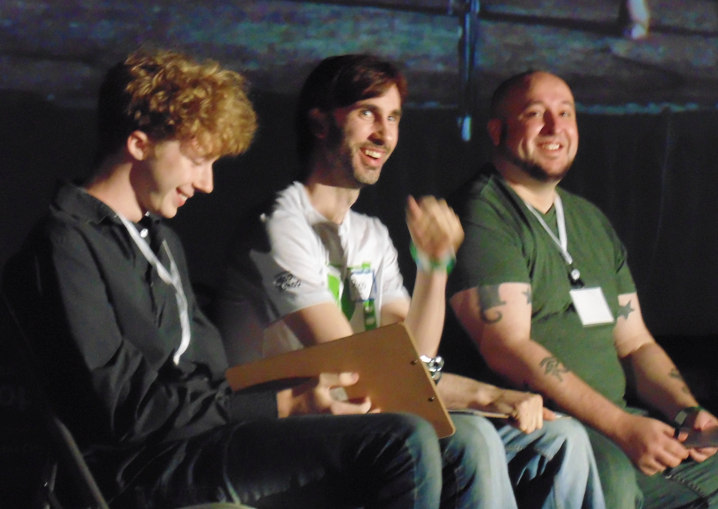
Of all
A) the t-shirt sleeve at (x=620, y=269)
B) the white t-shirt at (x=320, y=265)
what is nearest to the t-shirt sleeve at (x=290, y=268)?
the white t-shirt at (x=320, y=265)

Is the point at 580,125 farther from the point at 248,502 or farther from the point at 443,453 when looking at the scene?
the point at 248,502

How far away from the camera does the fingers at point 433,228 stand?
5.87 ft

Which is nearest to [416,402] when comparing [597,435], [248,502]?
[248,502]

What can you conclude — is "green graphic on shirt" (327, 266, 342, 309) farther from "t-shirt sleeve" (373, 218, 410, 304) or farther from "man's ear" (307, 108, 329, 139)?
"man's ear" (307, 108, 329, 139)

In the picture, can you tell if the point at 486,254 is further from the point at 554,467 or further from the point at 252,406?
the point at 252,406

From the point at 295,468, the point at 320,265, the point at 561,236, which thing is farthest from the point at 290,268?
the point at 561,236

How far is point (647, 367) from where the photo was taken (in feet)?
7.27

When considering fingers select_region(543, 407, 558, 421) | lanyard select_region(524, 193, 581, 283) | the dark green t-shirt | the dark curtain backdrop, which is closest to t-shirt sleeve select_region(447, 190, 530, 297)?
the dark green t-shirt

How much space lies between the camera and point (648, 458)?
6.16 feet

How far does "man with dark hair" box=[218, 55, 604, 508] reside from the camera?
166cm

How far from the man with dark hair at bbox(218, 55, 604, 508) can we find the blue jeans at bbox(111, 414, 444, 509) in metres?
0.19

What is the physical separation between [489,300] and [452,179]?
77 cm

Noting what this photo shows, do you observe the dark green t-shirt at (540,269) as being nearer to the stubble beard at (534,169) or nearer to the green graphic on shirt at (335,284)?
the stubble beard at (534,169)

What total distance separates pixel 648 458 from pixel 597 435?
0.13 m
